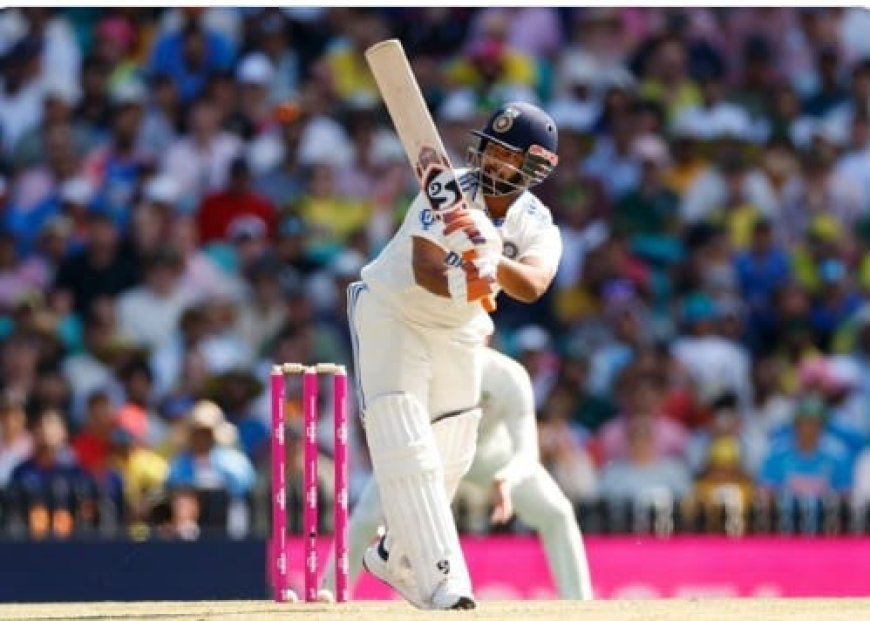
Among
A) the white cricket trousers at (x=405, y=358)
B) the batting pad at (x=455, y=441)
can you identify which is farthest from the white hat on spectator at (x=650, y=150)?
the white cricket trousers at (x=405, y=358)

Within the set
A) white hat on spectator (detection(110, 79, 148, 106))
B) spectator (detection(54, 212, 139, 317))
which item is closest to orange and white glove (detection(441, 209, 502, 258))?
spectator (detection(54, 212, 139, 317))

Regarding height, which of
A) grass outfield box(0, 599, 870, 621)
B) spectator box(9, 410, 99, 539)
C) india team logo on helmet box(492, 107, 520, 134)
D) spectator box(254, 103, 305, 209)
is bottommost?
grass outfield box(0, 599, 870, 621)

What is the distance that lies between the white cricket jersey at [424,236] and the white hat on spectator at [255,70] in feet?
20.2

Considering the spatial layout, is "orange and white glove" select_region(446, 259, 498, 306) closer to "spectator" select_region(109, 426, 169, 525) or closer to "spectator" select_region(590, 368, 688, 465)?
"spectator" select_region(109, 426, 169, 525)

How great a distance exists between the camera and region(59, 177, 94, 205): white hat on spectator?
12883 mm

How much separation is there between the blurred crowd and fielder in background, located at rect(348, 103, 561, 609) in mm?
3660

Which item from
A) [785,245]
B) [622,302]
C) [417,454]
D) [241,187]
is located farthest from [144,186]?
[417,454]

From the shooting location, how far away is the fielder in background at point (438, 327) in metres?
6.88

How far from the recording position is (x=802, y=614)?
6664mm

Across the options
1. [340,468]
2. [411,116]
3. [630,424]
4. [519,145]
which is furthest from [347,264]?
[411,116]

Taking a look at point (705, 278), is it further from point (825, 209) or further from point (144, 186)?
point (144, 186)

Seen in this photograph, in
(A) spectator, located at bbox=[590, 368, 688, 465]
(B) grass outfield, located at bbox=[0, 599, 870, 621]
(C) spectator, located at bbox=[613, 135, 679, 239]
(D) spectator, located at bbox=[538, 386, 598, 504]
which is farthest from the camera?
(C) spectator, located at bbox=[613, 135, 679, 239]

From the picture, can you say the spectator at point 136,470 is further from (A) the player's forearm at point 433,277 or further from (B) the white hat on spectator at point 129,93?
(A) the player's forearm at point 433,277

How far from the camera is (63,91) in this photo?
13281 mm
